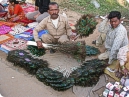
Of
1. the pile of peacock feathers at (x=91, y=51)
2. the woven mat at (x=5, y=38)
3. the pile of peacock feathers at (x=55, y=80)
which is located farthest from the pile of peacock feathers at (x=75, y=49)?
the woven mat at (x=5, y=38)

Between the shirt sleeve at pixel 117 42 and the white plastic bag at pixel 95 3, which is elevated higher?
the shirt sleeve at pixel 117 42

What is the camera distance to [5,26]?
19.4 feet

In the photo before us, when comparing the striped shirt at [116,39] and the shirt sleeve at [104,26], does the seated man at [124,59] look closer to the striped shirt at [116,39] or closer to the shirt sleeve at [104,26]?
the striped shirt at [116,39]

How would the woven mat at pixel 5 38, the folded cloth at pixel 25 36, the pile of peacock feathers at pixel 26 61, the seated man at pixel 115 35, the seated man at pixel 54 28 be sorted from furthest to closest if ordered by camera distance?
the folded cloth at pixel 25 36 → the woven mat at pixel 5 38 → the seated man at pixel 54 28 → the pile of peacock feathers at pixel 26 61 → the seated man at pixel 115 35

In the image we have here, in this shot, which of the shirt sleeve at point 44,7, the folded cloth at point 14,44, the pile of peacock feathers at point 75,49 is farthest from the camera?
the shirt sleeve at point 44,7

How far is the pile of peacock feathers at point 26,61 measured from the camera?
4152 millimetres

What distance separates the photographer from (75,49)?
169 inches

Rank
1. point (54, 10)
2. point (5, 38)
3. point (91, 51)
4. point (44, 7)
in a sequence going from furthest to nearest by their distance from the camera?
point (44, 7) → point (5, 38) → point (91, 51) → point (54, 10)

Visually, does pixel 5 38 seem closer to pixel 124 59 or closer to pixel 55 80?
pixel 55 80

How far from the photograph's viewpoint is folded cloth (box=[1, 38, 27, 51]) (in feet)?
16.1

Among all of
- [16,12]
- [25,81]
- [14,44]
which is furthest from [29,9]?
[25,81]

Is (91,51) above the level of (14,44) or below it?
above

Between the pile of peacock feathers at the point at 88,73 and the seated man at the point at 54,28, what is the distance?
848mm

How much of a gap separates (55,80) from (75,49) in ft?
2.77
